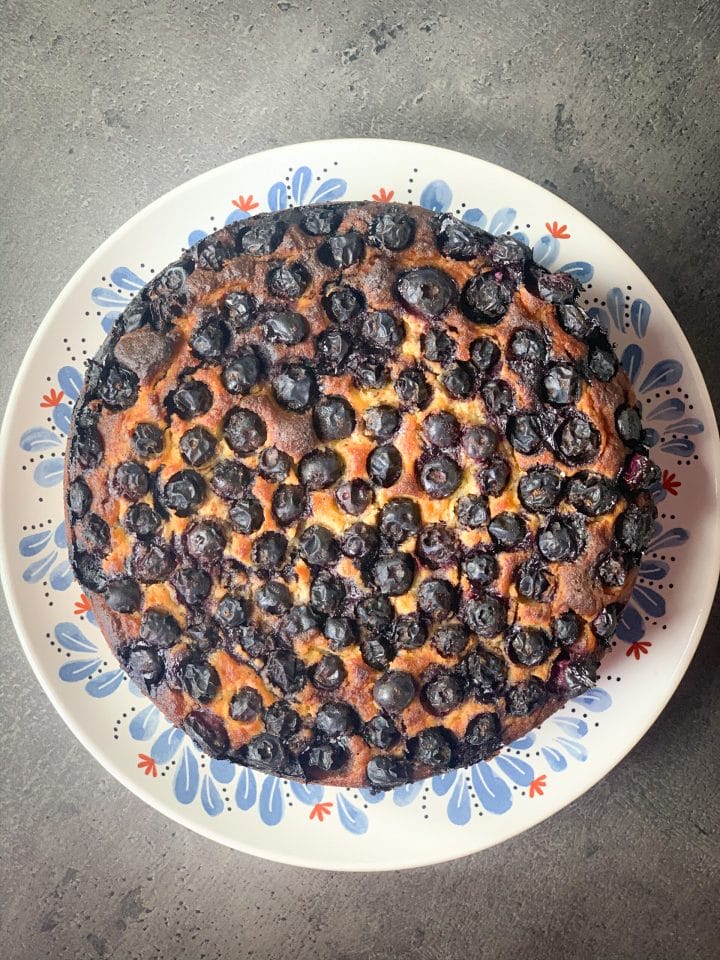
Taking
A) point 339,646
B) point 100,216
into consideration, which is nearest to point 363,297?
point 339,646

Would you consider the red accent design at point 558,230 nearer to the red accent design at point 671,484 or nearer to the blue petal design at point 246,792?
the red accent design at point 671,484

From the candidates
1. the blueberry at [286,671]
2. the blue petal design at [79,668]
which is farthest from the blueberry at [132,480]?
the blue petal design at [79,668]

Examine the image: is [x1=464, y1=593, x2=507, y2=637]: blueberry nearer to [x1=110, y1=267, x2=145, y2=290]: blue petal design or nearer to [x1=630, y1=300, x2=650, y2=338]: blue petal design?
[x1=630, y1=300, x2=650, y2=338]: blue petal design

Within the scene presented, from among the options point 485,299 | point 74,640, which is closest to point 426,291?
point 485,299

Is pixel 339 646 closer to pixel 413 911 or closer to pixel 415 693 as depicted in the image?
pixel 415 693

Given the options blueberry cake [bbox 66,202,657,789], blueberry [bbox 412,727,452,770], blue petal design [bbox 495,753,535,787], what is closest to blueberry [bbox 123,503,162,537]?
blueberry cake [bbox 66,202,657,789]

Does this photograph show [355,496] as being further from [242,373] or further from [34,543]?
[34,543]

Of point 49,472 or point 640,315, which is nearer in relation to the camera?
point 640,315
